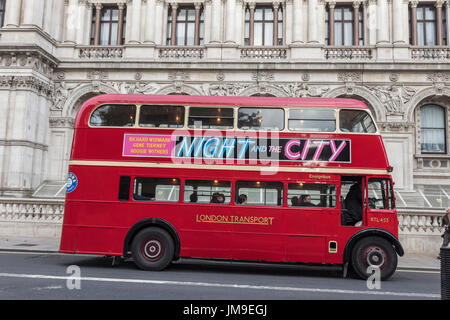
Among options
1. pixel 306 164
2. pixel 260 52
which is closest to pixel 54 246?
pixel 306 164

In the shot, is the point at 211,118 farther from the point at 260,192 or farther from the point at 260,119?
the point at 260,192

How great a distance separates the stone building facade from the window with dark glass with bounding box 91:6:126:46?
0.22ft

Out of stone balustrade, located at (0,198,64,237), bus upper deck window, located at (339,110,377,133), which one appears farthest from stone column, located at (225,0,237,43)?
bus upper deck window, located at (339,110,377,133)

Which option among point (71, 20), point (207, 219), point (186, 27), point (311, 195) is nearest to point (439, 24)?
point (186, 27)

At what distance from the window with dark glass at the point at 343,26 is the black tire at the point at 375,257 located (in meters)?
13.8

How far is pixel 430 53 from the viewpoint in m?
19.0

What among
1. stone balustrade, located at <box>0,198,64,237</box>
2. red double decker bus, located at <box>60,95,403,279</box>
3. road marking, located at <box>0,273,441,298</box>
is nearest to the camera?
road marking, located at <box>0,273,441,298</box>

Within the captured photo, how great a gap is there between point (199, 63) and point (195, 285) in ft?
46.3

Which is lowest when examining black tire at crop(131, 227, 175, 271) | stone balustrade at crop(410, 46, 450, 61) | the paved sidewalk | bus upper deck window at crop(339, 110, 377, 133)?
the paved sidewalk

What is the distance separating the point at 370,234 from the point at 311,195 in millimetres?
1667

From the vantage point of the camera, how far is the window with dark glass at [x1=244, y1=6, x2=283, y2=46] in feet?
67.6

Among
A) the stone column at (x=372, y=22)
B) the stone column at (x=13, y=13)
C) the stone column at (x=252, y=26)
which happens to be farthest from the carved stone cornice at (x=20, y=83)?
the stone column at (x=372, y=22)

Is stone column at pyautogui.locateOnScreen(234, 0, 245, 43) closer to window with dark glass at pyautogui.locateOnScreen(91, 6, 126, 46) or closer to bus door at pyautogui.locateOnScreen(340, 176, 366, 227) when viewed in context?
window with dark glass at pyautogui.locateOnScreen(91, 6, 126, 46)

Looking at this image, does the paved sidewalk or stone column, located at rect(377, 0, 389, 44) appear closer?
the paved sidewalk
